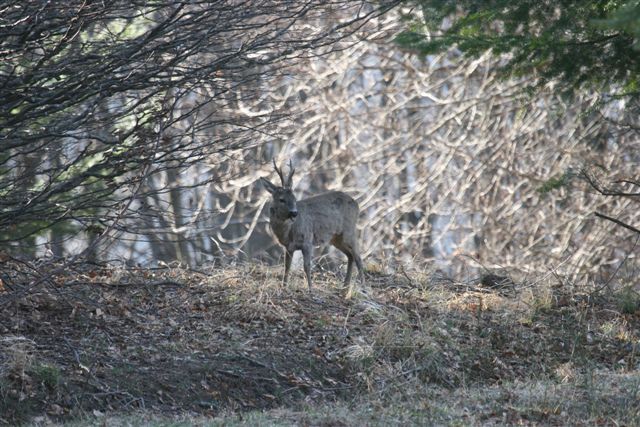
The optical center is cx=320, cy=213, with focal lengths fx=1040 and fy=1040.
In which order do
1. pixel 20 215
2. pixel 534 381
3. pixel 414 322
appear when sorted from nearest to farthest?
pixel 20 215 → pixel 534 381 → pixel 414 322

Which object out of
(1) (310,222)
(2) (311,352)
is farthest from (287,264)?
(2) (311,352)

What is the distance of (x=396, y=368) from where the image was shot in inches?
384

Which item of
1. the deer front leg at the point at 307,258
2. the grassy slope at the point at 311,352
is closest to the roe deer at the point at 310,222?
the deer front leg at the point at 307,258

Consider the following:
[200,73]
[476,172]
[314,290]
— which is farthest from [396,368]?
[476,172]

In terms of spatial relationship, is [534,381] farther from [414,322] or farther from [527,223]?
[527,223]

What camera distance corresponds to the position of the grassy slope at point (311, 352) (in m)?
8.28

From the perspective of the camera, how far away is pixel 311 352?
32.9ft

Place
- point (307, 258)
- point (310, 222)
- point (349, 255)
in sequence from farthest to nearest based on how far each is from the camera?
point (349, 255), point (310, 222), point (307, 258)

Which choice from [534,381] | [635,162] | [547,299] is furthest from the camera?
[635,162]

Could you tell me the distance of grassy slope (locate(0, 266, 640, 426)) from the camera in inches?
326

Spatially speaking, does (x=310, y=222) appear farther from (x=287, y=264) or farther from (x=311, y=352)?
(x=311, y=352)

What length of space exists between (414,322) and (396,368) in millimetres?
1540

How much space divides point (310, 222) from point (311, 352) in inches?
111

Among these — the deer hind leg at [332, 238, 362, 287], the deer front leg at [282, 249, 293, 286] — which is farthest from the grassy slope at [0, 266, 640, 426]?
the deer hind leg at [332, 238, 362, 287]
